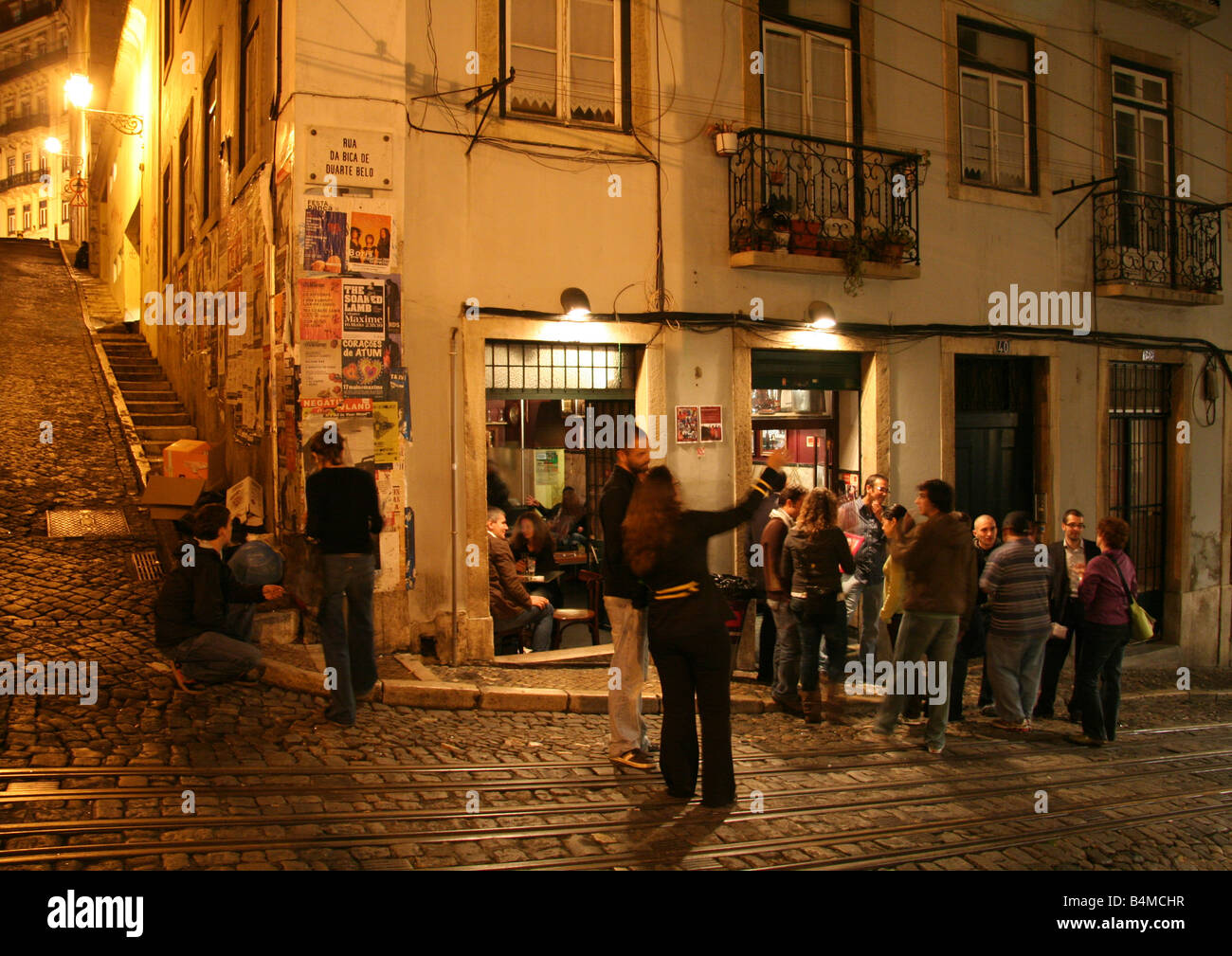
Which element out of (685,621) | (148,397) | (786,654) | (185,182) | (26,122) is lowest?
(786,654)

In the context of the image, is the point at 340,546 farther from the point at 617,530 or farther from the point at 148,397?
the point at 148,397

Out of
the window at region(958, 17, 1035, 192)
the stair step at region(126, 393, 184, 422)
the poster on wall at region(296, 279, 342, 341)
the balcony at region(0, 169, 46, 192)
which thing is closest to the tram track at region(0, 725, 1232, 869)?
the poster on wall at region(296, 279, 342, 341)

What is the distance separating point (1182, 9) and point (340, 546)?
13941 millimetres

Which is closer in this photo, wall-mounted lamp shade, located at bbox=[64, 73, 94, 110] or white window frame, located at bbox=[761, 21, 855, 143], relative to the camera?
white window frame, located at bbox=[761, 21, 855, 143]

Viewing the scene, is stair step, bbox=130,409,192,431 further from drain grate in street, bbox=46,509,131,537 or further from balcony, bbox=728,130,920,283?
balcony, bbox=728,130,920,283

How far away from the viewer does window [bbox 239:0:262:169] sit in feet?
34.3

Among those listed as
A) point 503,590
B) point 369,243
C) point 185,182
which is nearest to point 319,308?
point 369,243

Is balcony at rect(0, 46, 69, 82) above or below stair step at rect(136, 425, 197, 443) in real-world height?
above

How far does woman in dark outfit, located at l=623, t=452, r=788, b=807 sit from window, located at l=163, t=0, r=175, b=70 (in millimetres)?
15379

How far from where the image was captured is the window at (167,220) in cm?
1705

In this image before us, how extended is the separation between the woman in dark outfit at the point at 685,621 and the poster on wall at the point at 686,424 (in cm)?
444

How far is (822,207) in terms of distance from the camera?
35.9ft

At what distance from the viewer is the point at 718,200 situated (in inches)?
404

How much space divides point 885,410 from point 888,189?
2477mm
